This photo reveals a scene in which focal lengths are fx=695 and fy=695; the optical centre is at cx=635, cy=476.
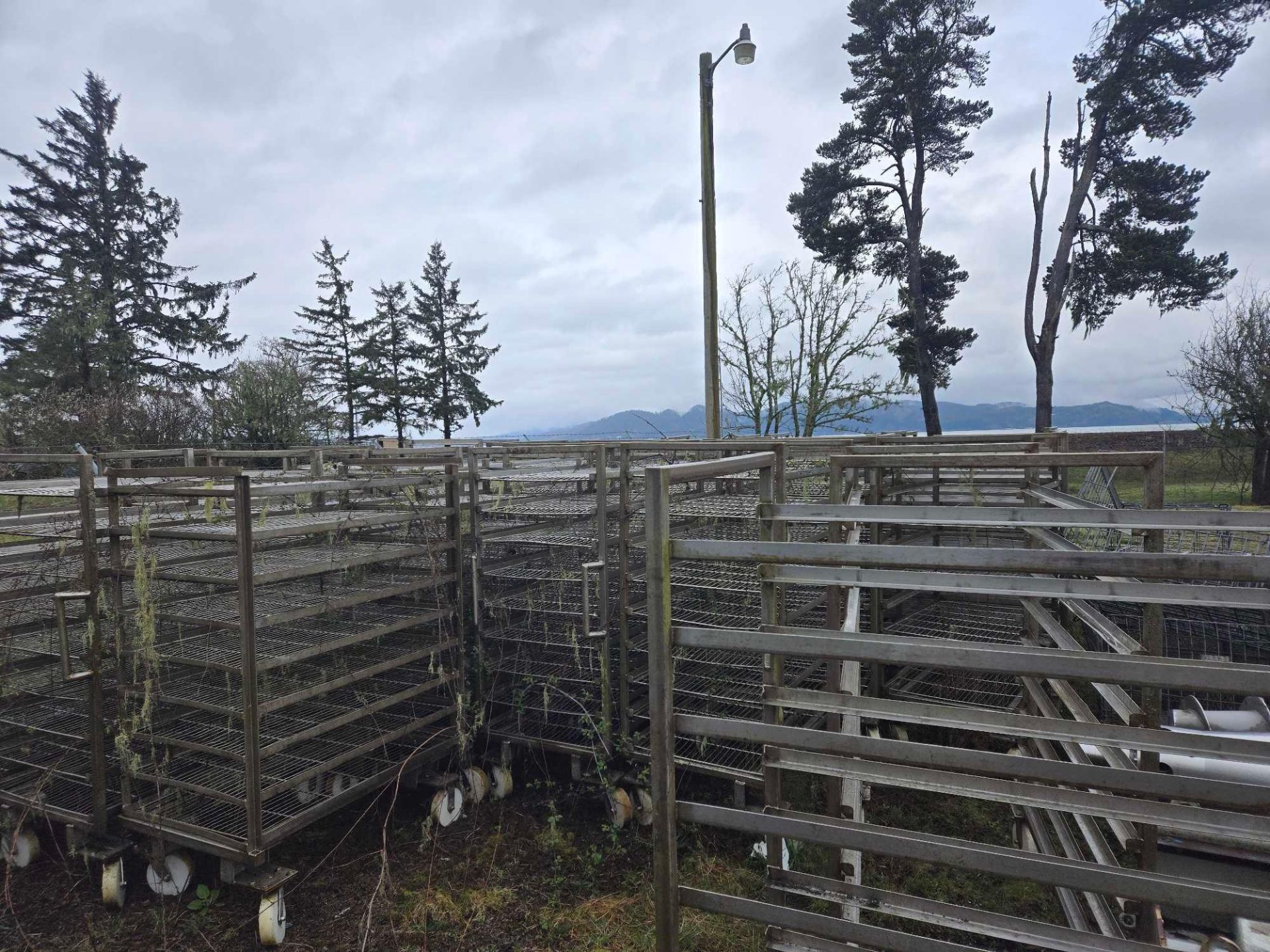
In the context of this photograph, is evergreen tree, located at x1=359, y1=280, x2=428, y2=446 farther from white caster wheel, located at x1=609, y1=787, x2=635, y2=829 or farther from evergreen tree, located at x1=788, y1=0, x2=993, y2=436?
white caster wheel, located at x1=609, y1=787, x2=635, y2=829

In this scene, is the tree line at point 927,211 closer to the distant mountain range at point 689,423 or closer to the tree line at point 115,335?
the distant mountain range at point 689,423

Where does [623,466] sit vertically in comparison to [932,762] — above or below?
above

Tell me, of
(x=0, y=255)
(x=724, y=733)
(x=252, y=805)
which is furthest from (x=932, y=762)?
(x=0, y=255)

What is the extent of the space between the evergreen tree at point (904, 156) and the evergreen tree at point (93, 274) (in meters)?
19.5

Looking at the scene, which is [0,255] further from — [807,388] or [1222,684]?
[1222,684]

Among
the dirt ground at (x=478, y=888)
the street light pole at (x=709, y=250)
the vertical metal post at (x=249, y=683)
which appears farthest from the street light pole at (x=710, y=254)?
the vertical metal post at (x=249, y=683)

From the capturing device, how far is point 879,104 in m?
15.0

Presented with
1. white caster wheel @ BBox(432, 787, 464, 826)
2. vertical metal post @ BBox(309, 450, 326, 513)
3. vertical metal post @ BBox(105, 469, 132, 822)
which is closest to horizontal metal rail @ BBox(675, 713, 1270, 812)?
white caster wheel @ BBox(432, 787, 464, 826)

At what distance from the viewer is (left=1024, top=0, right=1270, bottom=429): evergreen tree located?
12.7m

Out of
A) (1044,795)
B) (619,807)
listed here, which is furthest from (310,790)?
(1044,795)

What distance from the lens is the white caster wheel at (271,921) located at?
3072 millimetres

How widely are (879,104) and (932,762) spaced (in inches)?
653

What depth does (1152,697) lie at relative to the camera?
2.07 meters

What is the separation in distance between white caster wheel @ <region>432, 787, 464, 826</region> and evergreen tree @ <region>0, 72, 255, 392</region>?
20.5 m
